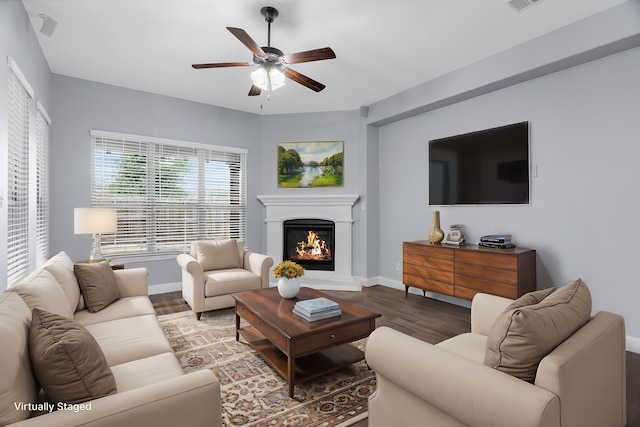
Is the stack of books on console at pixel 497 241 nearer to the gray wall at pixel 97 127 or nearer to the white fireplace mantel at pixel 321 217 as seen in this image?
the white fireplace mantel at pixel 321 217

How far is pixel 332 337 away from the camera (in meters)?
2.30

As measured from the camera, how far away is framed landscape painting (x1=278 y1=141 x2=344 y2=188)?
5.47 m

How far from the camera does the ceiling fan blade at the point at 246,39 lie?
237 cm

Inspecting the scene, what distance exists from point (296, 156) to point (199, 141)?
1556mm

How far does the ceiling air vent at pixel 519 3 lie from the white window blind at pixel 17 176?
3.82 metres

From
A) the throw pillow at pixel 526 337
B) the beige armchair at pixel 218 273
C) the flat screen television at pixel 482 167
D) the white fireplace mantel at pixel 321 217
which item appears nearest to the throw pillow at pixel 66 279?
the beige armchair at pixel 218 273

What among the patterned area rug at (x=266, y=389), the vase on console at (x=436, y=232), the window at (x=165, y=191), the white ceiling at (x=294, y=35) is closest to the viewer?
the patterned area rug at (x=266, y=389)

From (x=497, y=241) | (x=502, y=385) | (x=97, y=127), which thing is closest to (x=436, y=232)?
(x=497, y=241)

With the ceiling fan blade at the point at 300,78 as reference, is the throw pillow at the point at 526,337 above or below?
below

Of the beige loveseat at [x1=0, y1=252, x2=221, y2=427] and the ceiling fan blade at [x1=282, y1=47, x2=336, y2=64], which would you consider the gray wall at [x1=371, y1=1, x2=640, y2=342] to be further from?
the beige loveseat at [x1=0, y1=252, x2=221, y2=427]

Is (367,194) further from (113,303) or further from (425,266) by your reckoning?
(113,303)

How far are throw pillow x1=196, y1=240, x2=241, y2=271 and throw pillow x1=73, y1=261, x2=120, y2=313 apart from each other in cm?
134

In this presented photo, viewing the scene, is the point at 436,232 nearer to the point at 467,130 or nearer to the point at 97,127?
the point at 467,130

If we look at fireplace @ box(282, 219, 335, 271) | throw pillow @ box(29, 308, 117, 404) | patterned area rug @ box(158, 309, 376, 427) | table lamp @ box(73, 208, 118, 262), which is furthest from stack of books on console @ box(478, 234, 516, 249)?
table lamp @ box(73, 208, 118, 262)
